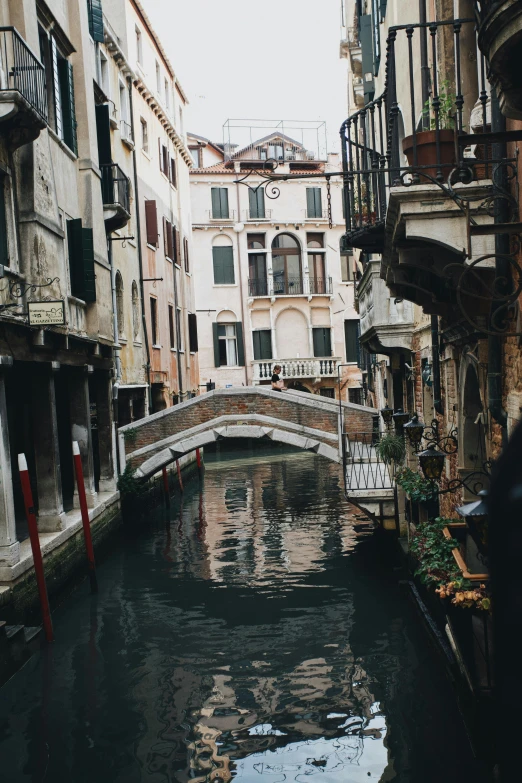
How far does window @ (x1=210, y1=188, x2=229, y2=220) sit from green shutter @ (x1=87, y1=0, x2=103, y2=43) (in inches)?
620

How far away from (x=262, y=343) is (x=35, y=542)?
22.5 m

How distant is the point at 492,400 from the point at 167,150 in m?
19.0

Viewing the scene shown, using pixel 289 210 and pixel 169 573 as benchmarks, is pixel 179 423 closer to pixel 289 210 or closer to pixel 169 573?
pixel 169 573

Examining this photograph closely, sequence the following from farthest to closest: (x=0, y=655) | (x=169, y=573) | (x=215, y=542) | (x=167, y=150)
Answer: (x=167, y=150)
(x=215, y=542)
(x=169, y=573)
(x=0, y=655)

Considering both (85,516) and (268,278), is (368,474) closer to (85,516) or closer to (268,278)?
(85,516)

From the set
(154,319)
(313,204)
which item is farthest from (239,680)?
(313,204)

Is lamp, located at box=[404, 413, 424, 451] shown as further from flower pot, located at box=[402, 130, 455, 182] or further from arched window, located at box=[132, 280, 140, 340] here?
arched window, located at box=[132, 280, 140, 340]

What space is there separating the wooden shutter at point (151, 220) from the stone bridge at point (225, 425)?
17.9ft

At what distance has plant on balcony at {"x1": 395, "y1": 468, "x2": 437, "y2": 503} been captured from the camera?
8388mm

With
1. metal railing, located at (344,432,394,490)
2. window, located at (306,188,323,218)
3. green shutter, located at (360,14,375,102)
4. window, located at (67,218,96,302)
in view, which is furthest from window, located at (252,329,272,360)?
window, located at (67,218,96,302)

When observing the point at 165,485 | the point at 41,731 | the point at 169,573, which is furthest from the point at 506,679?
the point at 165,485

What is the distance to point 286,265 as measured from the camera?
30.5 metres

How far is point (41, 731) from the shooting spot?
639 cm

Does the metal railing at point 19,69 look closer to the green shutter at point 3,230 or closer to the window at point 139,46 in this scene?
the green shutter at point 3,230
